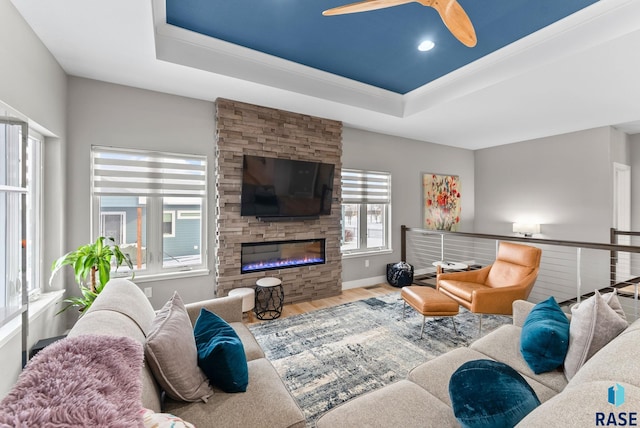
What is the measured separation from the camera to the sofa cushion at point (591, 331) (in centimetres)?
131

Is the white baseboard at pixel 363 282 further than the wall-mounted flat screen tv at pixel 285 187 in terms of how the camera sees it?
Yes

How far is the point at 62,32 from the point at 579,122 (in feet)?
20.6

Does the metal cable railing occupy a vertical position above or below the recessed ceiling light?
below

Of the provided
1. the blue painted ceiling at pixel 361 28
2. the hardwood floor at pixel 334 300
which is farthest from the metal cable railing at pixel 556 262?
the blue painted ceiling at pixel 361 28

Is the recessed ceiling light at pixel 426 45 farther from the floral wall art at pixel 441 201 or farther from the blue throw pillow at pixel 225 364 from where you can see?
the blue throw pillow at pixel 225 364

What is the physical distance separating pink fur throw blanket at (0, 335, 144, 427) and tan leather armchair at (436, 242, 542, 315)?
2865 mm

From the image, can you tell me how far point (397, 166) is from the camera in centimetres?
511

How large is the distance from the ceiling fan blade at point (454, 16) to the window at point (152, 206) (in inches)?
109

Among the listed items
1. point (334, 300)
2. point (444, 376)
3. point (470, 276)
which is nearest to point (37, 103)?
point (444, 376)

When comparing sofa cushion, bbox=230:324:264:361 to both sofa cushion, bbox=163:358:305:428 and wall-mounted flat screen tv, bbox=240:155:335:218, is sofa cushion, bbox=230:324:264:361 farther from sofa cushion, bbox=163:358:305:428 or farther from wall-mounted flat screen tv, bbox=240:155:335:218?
wall-mounted flat screen tv, bbox=240:155:335:218

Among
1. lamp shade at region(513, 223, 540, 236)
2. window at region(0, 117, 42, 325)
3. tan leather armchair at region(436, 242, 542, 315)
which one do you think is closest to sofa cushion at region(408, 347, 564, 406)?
tan leather armchair at region(436, 242, 542, 315)

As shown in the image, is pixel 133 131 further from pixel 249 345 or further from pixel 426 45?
pixel 426 45

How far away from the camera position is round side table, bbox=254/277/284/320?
3.38 metres

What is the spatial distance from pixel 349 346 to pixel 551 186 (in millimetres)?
4932
